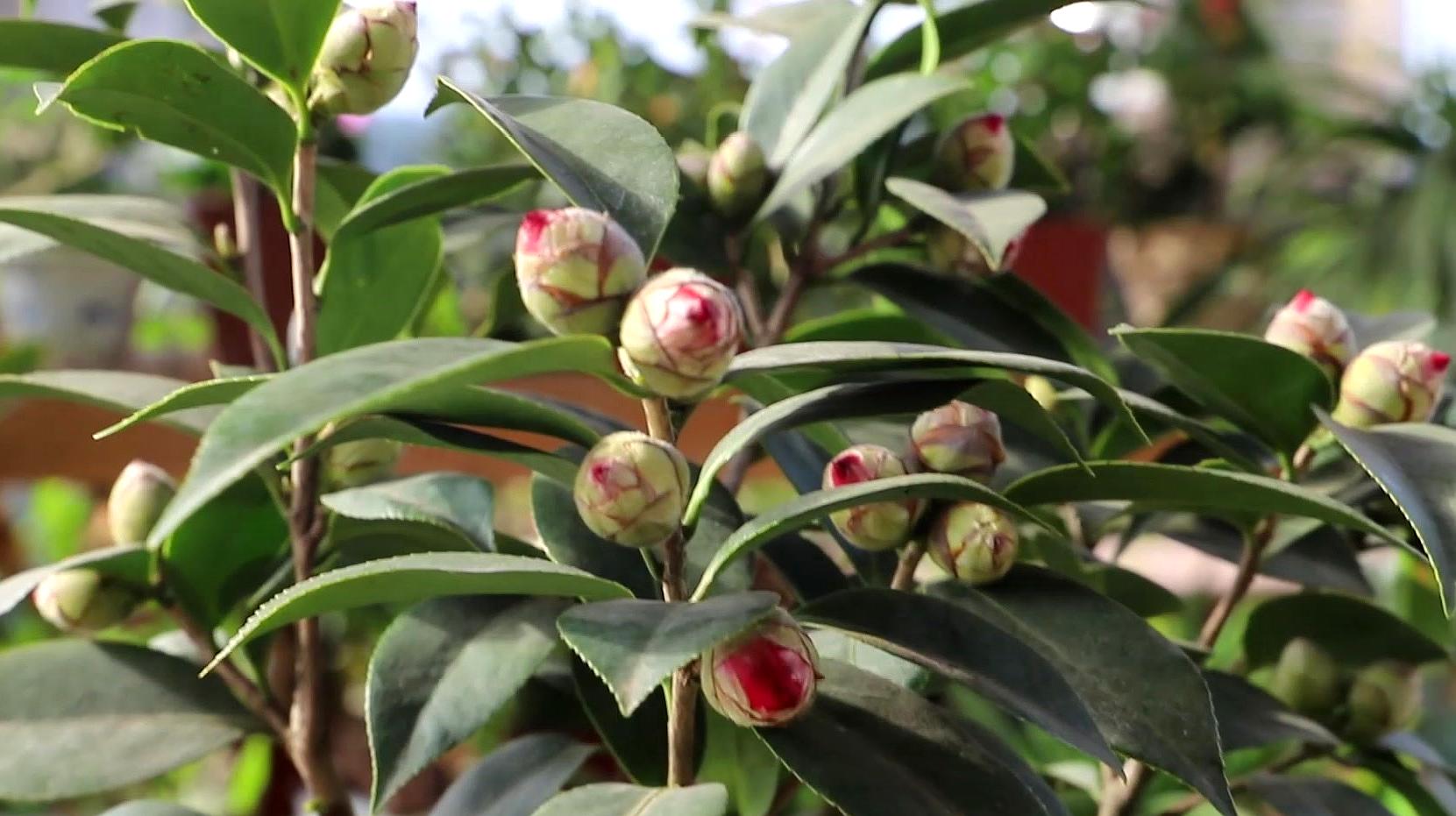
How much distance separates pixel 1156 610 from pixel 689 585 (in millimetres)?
221

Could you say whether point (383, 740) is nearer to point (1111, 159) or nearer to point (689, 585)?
point (689, 585)

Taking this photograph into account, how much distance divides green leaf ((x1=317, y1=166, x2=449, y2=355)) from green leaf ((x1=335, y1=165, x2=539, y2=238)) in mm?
46

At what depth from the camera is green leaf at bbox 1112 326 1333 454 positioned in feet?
1.23

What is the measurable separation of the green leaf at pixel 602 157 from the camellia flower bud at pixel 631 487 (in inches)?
1.8

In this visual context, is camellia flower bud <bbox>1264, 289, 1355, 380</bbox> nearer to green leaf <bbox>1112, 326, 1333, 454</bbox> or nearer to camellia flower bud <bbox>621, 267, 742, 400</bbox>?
green leaf <bbox>1112, 326, 1333, 454</bbox>

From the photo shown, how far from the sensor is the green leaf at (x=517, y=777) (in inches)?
14.9

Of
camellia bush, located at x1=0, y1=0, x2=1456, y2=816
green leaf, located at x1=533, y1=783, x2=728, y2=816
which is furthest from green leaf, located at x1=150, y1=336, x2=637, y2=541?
green leaf, located at x1=533, y1=783, x2=728, y2=816

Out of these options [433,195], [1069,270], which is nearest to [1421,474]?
[433,195]

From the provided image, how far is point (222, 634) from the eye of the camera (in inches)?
21.8

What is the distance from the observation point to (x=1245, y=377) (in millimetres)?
390

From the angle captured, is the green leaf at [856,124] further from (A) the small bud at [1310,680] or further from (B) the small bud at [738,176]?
(A) the small bud at [1310,680]

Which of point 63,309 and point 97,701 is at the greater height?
point 97,701

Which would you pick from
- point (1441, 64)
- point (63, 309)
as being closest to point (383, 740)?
point (63, 309)

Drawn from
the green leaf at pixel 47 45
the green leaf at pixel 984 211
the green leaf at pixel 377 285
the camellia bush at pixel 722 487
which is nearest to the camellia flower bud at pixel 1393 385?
the camellia bush at pixel 722 487
